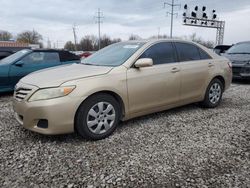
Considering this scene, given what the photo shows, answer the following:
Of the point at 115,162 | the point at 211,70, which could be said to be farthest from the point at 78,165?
the point at 211,70

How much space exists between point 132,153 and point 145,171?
0.44m

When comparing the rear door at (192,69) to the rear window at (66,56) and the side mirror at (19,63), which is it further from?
the side mirror at (19,63)

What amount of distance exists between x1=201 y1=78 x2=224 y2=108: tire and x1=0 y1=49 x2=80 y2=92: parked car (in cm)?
315

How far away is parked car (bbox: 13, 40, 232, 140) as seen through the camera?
10.1 ft

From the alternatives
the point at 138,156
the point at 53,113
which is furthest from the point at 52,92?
the point at 138,156

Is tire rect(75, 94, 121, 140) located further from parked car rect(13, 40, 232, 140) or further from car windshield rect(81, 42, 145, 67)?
car windshield rect(81, 42, 145, 67)

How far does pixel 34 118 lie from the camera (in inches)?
123

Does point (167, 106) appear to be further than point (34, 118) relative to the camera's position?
Yes

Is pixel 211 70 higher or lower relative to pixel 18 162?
higher

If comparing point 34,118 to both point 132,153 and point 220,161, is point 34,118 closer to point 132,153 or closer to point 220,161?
point 132,153

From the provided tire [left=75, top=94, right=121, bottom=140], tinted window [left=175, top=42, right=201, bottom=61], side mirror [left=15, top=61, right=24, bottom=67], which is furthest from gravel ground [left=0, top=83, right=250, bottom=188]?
side mirror [left=15, top=61, right=24, bottom=67]

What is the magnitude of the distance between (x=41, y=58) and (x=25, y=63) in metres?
0.53

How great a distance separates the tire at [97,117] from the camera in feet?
10.5

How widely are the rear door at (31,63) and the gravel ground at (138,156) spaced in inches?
92.9
